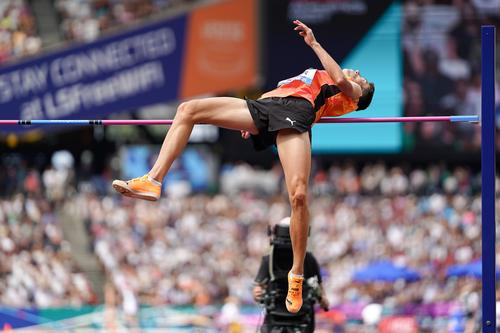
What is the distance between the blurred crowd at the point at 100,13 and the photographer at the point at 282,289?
17003 millimetres

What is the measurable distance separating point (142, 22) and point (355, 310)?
9904 mm

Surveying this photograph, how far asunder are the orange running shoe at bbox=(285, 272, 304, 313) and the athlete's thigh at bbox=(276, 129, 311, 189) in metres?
0.69

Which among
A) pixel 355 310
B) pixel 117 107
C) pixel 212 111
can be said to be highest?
pixel 117 107

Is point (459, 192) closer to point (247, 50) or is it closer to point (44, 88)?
point (247, 50)

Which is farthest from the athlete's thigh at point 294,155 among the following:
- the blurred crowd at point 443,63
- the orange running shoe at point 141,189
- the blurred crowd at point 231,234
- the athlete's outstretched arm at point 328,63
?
the blurred crowd at point 443,63

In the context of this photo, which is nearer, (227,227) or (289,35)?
(227,227)

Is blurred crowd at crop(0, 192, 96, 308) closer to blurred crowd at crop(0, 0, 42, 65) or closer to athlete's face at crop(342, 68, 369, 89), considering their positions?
blurred crowd at crop(0, 0, 42, 65)

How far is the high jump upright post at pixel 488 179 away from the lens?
739 centimetres

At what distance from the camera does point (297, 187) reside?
7.68m

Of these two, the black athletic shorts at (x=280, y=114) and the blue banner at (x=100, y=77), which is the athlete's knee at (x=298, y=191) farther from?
the blue banner at (x=100, y=77)

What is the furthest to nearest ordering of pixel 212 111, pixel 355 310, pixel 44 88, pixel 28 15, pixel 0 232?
pixel 28 15 < pixel 44 88 < pixel 0 232 < pixel 355 310 < pixel 212 111

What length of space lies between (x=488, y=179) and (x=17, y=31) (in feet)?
62.9

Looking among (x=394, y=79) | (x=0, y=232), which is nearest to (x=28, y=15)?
(x=0, y=232)

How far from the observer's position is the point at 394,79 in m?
24.5
